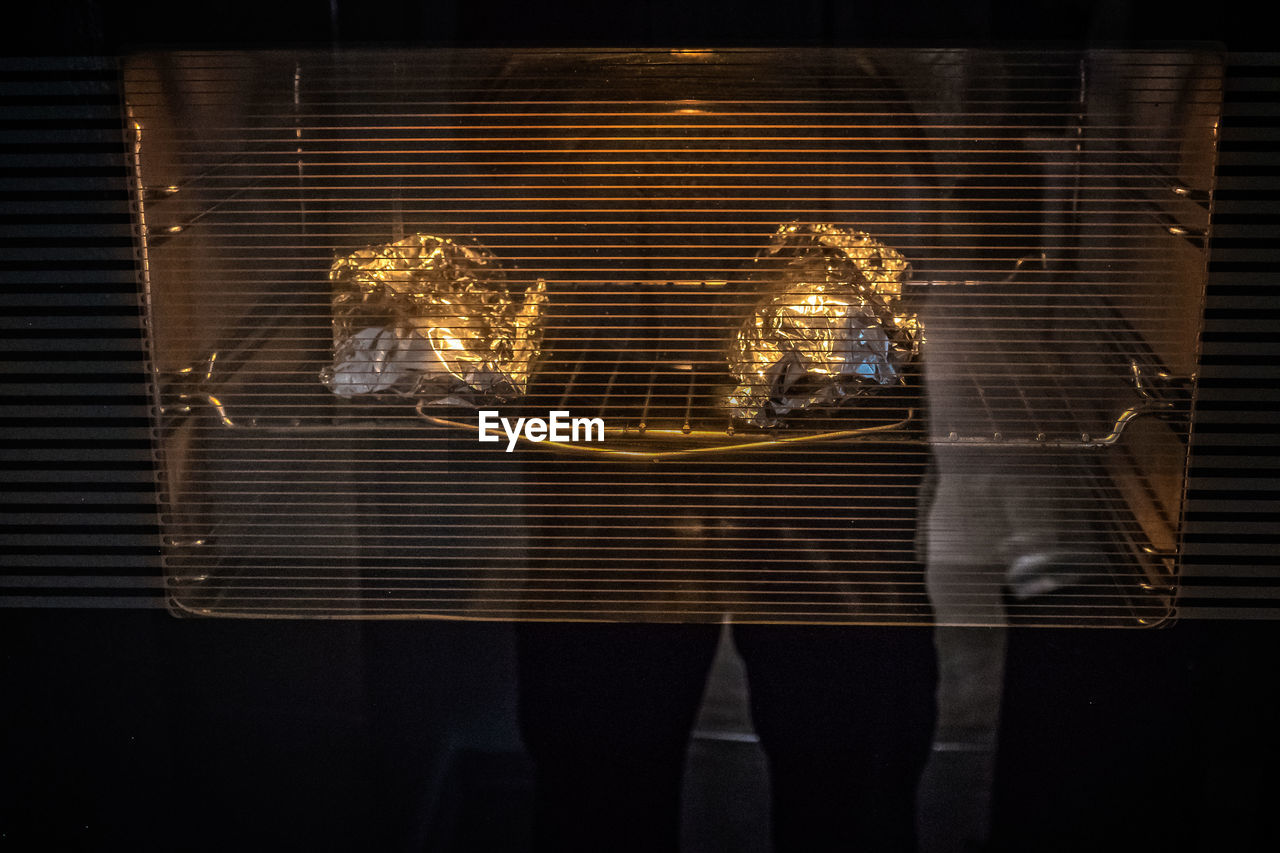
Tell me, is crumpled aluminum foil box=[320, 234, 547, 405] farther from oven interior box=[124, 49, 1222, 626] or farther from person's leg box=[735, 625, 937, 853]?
person's leg box=[735, 625, 937, 853]

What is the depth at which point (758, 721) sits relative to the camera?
773 millimetres

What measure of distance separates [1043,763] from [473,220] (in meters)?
0.54

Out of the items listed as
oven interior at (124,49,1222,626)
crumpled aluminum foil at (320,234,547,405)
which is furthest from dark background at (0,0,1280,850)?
crumpled aluminum foil at (320,234,547,405)

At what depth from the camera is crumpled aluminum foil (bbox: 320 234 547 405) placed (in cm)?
74

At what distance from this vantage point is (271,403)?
753 millimetres

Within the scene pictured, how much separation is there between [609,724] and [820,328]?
0.32m

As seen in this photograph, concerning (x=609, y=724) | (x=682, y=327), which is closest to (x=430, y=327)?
(x=682, y=327)

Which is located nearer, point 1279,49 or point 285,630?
point 1279,49

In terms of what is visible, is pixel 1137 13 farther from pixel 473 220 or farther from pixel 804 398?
pixel 473 220

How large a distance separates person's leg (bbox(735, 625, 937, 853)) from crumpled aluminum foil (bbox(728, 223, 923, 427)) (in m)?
0.16

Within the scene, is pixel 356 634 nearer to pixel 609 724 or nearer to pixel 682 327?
pixel 609 724

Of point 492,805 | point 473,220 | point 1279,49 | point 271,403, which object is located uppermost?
point 1279,49

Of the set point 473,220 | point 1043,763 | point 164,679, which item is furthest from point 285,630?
point 1043,763

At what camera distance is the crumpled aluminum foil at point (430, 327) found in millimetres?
744
